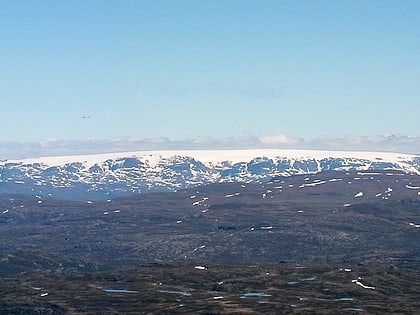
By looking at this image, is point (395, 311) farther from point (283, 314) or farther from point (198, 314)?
point (198, 314)

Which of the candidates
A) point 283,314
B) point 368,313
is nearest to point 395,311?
point 368,313

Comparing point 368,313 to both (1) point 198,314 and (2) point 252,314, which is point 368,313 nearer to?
(2) point 252,314

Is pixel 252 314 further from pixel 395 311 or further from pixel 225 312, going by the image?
pixel 395 311

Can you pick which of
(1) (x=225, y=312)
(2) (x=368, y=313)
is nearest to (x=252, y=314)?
(1) (x=225, y=312)

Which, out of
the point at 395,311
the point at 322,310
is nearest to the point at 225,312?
the point at 322,310

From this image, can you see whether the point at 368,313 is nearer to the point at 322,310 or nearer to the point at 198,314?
the point at 322,310

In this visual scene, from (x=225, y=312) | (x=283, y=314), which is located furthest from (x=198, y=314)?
(x=283, y=314)
